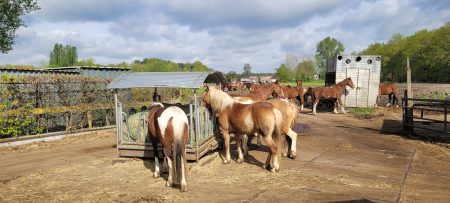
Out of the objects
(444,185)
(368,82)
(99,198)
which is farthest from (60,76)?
(368,82)

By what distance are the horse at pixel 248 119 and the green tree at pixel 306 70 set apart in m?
87.5

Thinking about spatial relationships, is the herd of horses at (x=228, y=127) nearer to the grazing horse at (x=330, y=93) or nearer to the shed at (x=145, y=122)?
the shed at (x=145, y=122)

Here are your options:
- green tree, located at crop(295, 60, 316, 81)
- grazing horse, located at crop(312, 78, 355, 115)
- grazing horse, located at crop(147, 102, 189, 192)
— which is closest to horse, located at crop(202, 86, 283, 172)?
grazing horse, located at crop(147, 102, 189, 192)

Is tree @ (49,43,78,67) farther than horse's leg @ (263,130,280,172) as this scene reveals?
Yes

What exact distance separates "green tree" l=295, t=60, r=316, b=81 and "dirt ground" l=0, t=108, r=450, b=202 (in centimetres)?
8544

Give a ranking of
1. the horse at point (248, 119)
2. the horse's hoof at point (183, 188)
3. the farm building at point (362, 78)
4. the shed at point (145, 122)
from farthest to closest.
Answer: the farm building at point (362, 78)
the shed at point (145, 122)
the horse at point (248, 119)
the horse's hoof at point (183, 188)

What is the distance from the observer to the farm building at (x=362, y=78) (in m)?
21.5

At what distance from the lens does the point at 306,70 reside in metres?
98.4

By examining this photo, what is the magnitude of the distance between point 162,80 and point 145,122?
44.5 inches

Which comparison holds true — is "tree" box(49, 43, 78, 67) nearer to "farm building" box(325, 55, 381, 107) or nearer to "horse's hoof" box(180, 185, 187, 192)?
"farm building" box(325, 55, 381, 107)

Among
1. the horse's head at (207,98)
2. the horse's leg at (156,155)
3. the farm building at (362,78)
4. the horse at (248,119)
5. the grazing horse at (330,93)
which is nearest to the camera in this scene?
the horse's leg at (156,155)

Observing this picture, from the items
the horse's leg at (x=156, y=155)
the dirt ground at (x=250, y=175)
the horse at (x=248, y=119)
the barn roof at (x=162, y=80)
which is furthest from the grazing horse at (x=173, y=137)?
the horse at (x=248, y=119)

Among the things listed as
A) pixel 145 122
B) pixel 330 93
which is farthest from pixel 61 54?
pixel 145 122

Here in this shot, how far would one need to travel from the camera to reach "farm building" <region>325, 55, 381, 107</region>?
21531 mm
